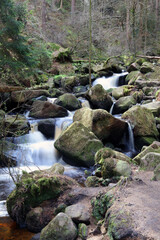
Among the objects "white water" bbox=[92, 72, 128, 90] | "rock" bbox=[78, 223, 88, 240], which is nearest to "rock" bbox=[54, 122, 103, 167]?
"rock" bbox=[78, 223, 88, 240]

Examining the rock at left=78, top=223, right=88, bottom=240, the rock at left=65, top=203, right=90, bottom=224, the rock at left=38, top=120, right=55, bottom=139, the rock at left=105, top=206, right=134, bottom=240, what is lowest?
the rock at left=38, top=120, right=55, bottom=139

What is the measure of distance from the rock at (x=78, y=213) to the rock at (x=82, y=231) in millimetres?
118

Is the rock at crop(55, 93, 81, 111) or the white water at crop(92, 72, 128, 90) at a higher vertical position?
the white water at crop(92, 72, 128, 90)

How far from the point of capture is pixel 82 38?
2155 centimetres

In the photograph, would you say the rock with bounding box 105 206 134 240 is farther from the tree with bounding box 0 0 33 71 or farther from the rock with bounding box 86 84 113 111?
the rock with bounding box 86 84 113 111

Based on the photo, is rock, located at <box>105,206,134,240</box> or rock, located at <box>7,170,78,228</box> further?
rock, located at <box>7,170,78,228</box>

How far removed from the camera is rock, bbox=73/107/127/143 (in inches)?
360

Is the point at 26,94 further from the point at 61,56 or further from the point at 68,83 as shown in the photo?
the point at 61,56

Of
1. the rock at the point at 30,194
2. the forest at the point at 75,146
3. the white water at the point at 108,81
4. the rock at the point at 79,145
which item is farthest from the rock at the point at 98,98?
the rock at the point at 30,194

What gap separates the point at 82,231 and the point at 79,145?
414 centimetres

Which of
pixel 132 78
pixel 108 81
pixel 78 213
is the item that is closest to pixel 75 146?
pixel 78 213

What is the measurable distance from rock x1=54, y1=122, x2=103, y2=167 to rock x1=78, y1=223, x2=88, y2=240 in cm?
384

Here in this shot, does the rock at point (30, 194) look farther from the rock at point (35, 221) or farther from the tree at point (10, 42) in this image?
the tree at point (10, 42)

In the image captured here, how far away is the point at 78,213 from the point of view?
174 inches
